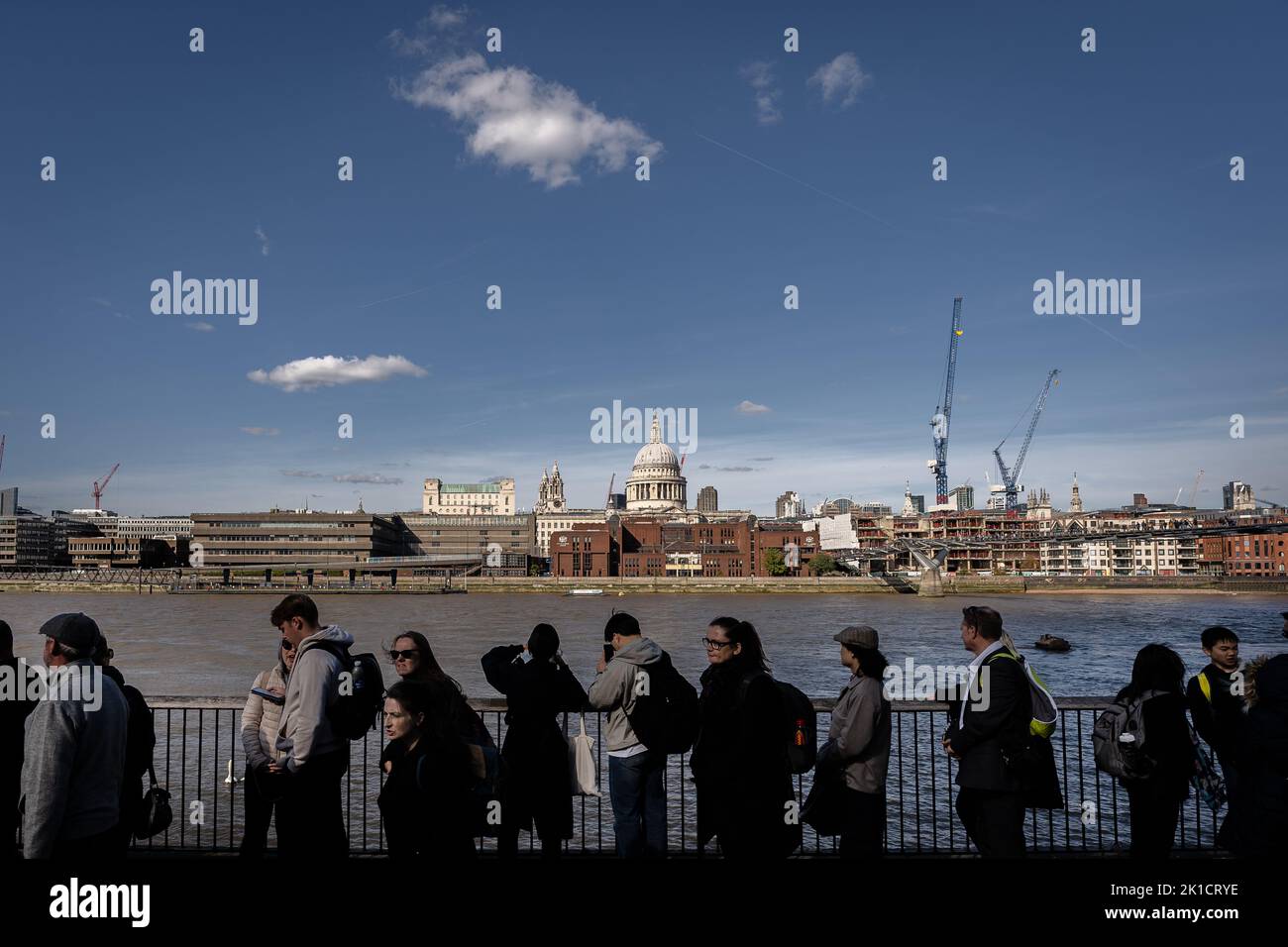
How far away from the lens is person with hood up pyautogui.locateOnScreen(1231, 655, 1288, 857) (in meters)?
4.58

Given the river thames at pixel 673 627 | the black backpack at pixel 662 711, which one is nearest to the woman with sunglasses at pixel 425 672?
the black backpack at pixel 662 711

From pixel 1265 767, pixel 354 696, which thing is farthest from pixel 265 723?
pixel 1265 767

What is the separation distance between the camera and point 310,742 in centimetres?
502

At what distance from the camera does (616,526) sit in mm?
131875

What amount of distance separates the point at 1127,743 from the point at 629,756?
115 inches

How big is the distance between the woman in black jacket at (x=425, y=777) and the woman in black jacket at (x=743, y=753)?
135cm

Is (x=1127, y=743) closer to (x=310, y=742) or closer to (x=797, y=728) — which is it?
(x=797, y=728)

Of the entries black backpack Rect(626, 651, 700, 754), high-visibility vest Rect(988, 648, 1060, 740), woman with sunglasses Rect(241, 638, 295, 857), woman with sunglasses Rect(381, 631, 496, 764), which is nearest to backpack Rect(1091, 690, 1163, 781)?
high-visibility vest Rect(988, 648, 1060, 740)

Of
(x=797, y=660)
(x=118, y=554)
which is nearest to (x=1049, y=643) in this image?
(x=797, y=660)

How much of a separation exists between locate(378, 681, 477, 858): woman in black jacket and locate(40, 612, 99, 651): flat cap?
4.65 feet

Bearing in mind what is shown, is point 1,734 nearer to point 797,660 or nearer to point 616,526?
point 797,660

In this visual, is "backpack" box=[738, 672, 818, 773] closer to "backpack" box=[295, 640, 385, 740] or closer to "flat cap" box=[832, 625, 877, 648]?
"flat cap" box=[832, 625, 877, 648]
